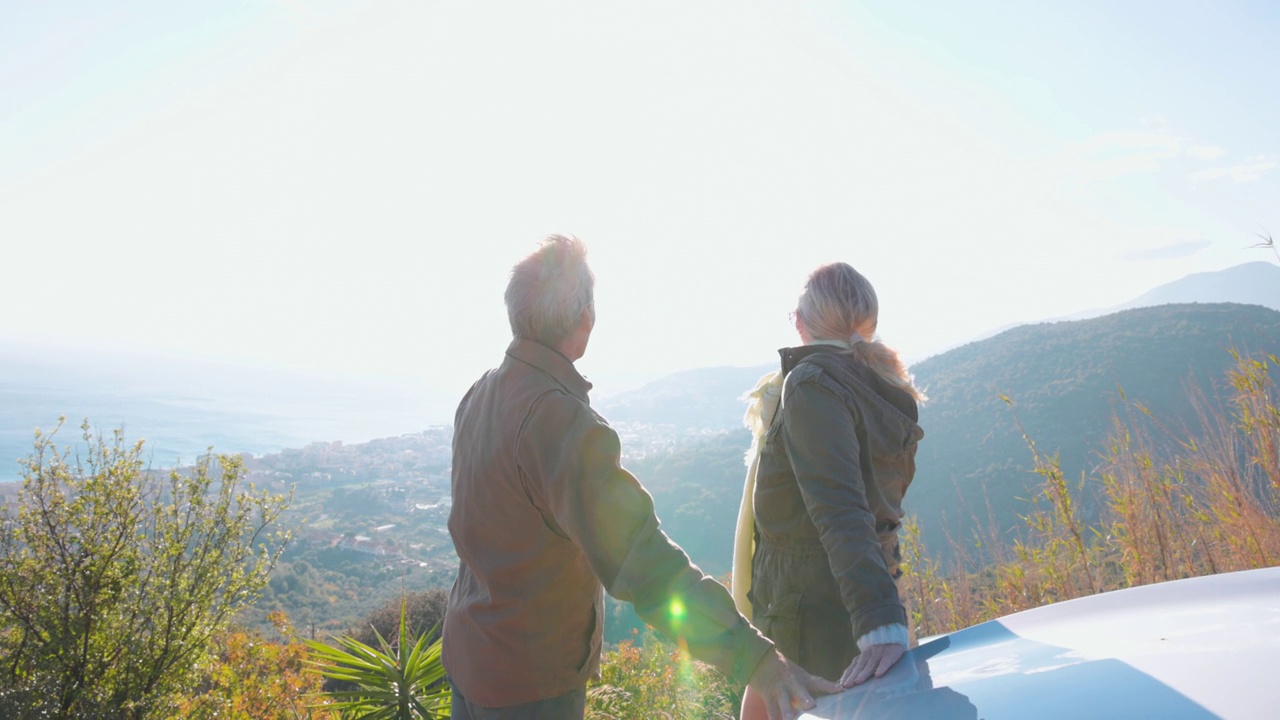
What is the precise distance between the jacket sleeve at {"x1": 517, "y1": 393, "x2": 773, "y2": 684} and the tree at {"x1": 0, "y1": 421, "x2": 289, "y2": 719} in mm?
4392

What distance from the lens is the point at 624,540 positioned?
1.39 metres

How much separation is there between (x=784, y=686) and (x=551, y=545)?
0.57 meters

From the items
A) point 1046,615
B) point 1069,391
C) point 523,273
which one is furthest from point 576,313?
point 1069,391

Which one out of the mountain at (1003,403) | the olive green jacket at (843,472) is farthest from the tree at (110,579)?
the mountain at (1003,403)

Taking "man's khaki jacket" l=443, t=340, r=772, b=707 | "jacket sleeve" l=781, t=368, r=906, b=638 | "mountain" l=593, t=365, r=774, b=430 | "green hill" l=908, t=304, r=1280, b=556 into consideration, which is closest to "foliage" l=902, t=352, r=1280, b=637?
"jacket sleeve" l=781, t=368, r=906, b=638

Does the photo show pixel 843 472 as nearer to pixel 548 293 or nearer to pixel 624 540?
pixel 624 540

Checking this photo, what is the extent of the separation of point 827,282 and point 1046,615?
0.98 m

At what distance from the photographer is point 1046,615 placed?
134 centimetres

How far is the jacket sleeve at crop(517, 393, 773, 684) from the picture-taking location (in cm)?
133

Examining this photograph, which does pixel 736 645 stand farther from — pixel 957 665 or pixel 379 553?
pixel 379 553

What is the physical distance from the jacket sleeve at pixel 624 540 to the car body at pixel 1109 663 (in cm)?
24

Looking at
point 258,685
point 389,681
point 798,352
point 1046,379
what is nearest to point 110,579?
point 258,685

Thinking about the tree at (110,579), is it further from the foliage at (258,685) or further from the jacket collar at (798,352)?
the jacket collar at (798,352)

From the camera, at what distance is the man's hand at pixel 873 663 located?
4.10 feet
